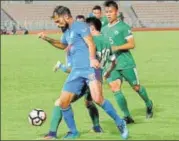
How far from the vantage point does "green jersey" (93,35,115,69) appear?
32.7 ft

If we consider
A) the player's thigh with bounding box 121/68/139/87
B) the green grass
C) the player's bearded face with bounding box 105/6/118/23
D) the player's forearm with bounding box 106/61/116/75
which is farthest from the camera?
the player's thigh with bounding box 121/68/139/87

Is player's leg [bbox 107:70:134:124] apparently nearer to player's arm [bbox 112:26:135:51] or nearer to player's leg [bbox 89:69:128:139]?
player's arm [bbox 112:26:135:51]

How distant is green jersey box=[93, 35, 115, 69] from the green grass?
3.68 feet

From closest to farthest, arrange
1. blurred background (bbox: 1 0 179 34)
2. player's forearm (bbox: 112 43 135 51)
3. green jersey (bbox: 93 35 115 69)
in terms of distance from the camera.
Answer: green jersey (bbox: 93 35 115 69) → player's forearm (bbox: 112 43 135 51) → blurred background (bbox: 1 0 179 34)

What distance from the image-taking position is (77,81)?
920 cm

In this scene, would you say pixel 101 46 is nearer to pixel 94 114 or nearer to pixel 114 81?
pixel 94 114

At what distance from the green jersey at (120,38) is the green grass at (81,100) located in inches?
39.8

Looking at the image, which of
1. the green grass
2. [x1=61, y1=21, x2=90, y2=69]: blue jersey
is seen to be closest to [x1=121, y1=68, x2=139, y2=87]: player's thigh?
the green grass

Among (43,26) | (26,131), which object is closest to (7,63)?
(26,131)

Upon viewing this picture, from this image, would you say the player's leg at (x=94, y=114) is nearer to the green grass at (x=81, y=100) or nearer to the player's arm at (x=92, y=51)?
the green grass at (x=81, y=100)

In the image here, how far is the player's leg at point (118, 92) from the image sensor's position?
36.6 ft

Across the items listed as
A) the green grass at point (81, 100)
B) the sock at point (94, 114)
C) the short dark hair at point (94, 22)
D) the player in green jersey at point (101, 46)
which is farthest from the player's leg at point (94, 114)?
the short dark hair at point (94, 22)

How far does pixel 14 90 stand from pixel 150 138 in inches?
278

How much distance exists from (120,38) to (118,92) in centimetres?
94
